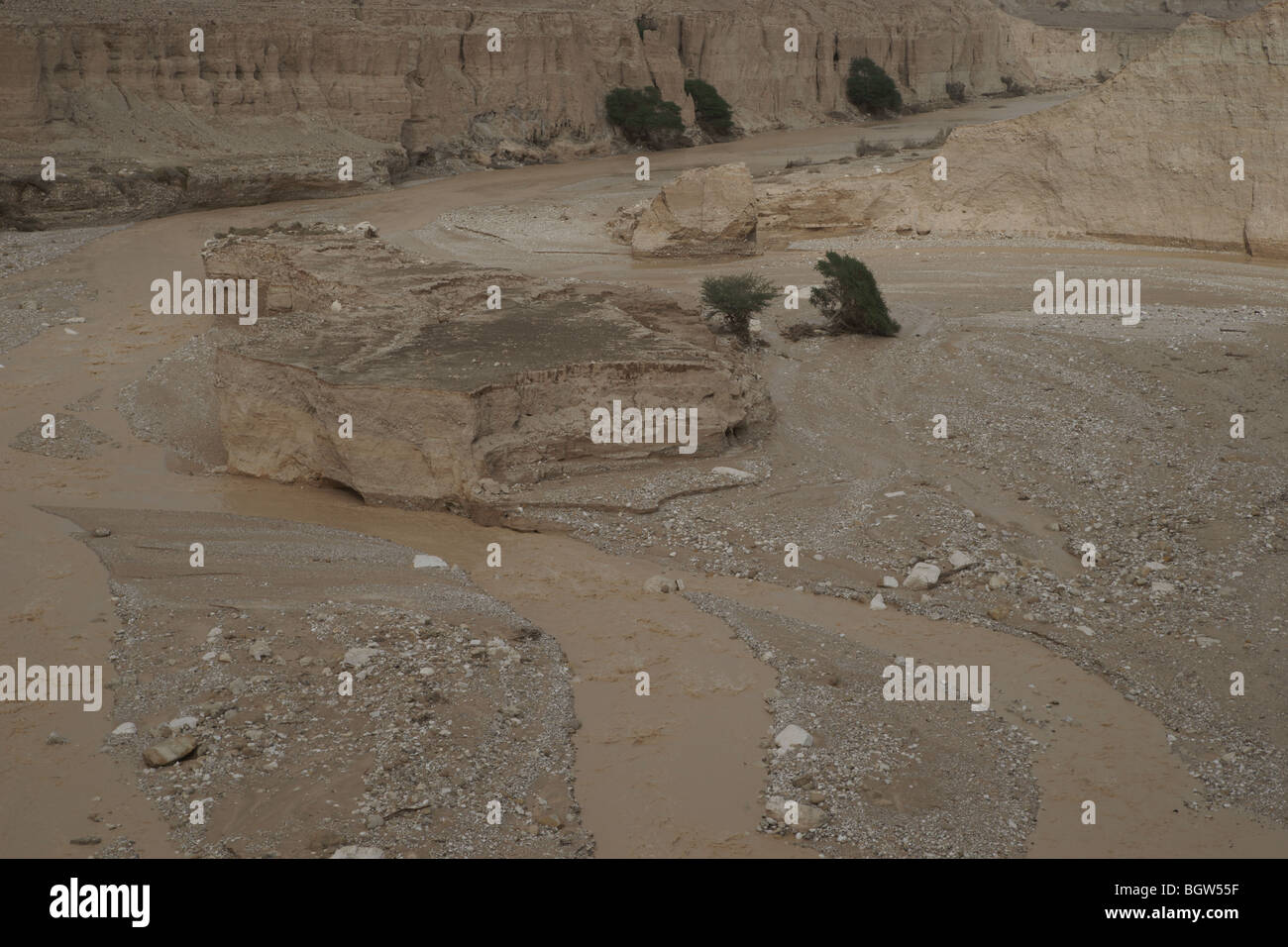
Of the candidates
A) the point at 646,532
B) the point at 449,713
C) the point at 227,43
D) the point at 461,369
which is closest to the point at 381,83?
the point at 227,43

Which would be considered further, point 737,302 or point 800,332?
point 800,332

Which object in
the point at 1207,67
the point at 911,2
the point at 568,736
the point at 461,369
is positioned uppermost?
the point at 911,2

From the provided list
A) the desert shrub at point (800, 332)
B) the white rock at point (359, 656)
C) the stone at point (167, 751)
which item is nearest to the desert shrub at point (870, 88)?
the desert shrub at point (800, 332)

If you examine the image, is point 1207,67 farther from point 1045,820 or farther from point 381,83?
point 381,83

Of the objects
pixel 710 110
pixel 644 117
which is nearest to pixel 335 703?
pixel 644 117

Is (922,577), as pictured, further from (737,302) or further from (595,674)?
(737,302)

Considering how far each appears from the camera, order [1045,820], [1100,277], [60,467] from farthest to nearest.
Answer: [1100,277] → [60,467] → [1045,820]
